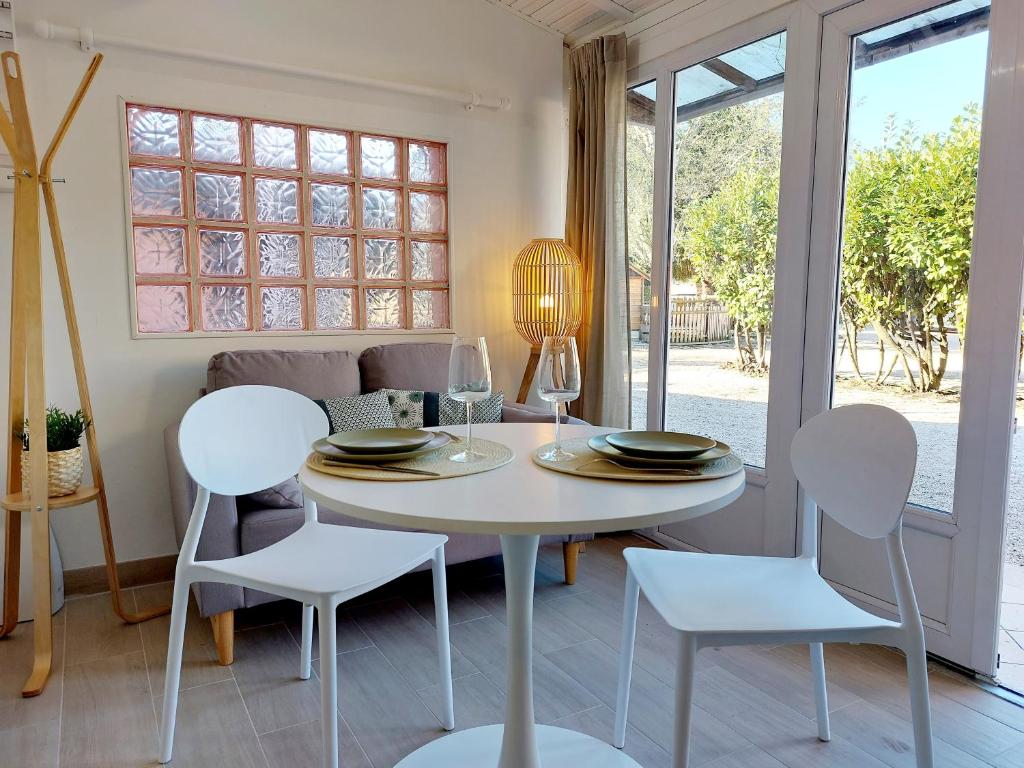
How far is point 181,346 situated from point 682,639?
2276 mm

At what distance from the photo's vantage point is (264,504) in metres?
2.21

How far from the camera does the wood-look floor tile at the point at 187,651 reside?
202cm

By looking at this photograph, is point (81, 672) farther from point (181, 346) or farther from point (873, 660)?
point (873, 660)

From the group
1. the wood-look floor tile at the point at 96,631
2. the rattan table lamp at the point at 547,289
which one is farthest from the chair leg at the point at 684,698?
the rattan table lamp at the point at 547,289

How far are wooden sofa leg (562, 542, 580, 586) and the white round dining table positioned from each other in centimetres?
99

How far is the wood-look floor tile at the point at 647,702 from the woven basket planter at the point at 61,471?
1639 millimetres

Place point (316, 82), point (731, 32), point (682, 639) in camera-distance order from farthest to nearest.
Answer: point (316, 82), point (731, 32), point (682, 639)

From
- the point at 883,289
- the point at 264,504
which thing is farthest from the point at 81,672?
the point at 883,289

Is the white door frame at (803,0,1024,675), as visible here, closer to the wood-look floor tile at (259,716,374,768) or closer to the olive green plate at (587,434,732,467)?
the olive green plate at (587,434,732,467)

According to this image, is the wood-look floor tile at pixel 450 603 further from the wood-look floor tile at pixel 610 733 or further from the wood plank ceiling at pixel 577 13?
the wood plank ceiling at pixel 577 13

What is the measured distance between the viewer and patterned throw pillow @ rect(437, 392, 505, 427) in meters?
2.76

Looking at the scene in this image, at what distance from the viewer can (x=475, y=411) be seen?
2758mm

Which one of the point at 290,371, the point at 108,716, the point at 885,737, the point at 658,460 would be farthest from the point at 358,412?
the point at 885,737

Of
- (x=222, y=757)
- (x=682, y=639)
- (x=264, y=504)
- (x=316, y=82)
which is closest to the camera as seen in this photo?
(x=682, y=639)
